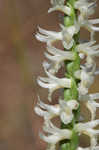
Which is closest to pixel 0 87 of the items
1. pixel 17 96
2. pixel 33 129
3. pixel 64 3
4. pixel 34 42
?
pixel 17 96

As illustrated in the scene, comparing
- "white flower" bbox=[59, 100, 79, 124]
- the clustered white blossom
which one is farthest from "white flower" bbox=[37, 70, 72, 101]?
"white flower" bbox=[59, 100, 79, 124]

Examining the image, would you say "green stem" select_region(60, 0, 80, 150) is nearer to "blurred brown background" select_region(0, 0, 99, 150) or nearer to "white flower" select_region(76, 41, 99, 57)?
"white flower" select_region(76, 41, 99, 57)

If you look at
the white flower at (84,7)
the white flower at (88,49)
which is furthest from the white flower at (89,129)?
the white flower at (84,7)

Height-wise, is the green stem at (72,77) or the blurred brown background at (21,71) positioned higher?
the green stem at (72,77)

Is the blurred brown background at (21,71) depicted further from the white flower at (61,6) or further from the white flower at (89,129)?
the white flower at (61,6)

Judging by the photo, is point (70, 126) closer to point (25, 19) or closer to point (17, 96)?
point (17, 96)

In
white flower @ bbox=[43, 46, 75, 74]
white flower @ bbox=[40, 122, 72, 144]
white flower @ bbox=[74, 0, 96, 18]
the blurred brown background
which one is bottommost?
the blurred brown background

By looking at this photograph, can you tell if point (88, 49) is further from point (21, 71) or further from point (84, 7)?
point (21, 71)

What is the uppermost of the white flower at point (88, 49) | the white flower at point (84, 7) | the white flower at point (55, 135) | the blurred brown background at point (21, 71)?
the white flower at point (84, 7)
